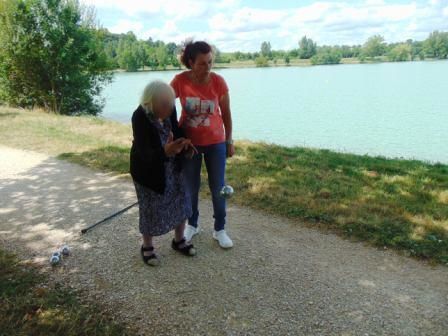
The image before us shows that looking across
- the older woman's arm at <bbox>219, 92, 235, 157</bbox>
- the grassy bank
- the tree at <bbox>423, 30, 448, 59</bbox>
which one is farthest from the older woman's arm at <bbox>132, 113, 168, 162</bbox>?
the tree at <bbox>423, 30, 448, 59</bbox>

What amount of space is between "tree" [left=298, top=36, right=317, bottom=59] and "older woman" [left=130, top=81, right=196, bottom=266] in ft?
285

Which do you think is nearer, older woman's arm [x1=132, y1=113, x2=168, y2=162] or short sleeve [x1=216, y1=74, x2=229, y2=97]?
older woman's arm [x1=132, y1=113, x2=168, y2=162]

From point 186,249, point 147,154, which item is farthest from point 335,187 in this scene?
point 147,154

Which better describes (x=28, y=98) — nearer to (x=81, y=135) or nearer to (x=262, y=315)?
(x=81, y=135)

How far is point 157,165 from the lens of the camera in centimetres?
317

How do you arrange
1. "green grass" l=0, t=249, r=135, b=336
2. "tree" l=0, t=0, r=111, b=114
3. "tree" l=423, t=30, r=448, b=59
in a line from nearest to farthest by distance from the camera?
"green grass" l=0, t=249, r=135, b=336 < "tree" l=0, t=0, r=111, b=114 < "tree" l=423, t=30, r=448, b=59

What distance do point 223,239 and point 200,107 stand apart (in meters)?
1.43

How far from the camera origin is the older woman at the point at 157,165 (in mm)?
3062

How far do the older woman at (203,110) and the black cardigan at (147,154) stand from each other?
0.24m

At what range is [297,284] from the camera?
3.36 m

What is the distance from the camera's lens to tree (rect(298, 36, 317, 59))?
85606 mm

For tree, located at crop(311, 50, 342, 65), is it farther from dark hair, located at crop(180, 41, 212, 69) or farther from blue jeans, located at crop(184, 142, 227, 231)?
dark hair, located at crop(180, 41, 212, 69)

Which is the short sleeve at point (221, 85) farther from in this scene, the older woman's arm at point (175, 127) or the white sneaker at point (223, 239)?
the white sneaker at point (223, 239)

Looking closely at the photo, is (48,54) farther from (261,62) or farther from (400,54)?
(400,54)
